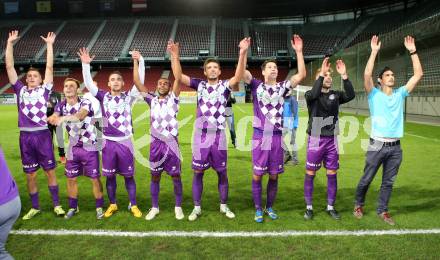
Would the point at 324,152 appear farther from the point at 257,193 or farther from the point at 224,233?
the point at 224,233

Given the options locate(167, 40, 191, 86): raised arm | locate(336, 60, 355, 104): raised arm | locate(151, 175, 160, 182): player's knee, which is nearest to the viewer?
locate(167, 40, 191, 86): raised arm

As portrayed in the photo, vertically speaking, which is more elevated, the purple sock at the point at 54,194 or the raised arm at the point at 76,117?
the raised arm at the point at 76,117

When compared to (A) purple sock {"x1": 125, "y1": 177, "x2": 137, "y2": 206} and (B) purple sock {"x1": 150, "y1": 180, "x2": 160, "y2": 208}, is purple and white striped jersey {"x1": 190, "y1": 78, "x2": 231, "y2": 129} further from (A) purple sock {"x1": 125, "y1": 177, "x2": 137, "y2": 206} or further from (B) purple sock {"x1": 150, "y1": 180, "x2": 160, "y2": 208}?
(A) purple sock {"x1": 125, "y1": 177, "x2": 137, "y2": 206}

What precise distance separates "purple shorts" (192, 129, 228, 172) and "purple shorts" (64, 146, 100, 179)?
4.93 feet

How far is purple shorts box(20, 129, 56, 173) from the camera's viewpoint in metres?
5.39

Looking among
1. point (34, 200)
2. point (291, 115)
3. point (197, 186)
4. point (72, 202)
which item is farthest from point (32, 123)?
point (291, 115)

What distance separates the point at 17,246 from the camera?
4344mm

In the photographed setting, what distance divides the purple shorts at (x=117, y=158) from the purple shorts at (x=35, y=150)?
0.88 metres

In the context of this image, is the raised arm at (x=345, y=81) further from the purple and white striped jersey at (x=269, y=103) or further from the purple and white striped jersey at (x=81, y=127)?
the purple and white striped jersey at (x=81, y=127)

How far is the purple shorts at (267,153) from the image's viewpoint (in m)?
5.18

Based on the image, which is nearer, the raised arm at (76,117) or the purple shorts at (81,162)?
the raised arm at (76,117)

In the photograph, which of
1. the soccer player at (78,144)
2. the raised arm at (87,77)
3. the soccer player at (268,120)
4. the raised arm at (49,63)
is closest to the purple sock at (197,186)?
the soccer player at (268,120)

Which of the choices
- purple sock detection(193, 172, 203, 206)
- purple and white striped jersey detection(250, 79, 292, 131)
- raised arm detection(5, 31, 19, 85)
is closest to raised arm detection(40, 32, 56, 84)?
raised arm detection(5, 31, 19, 85)

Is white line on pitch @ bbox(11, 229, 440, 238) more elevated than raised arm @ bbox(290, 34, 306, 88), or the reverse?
raised arm @ bbox(290, 34, 306, 88)
